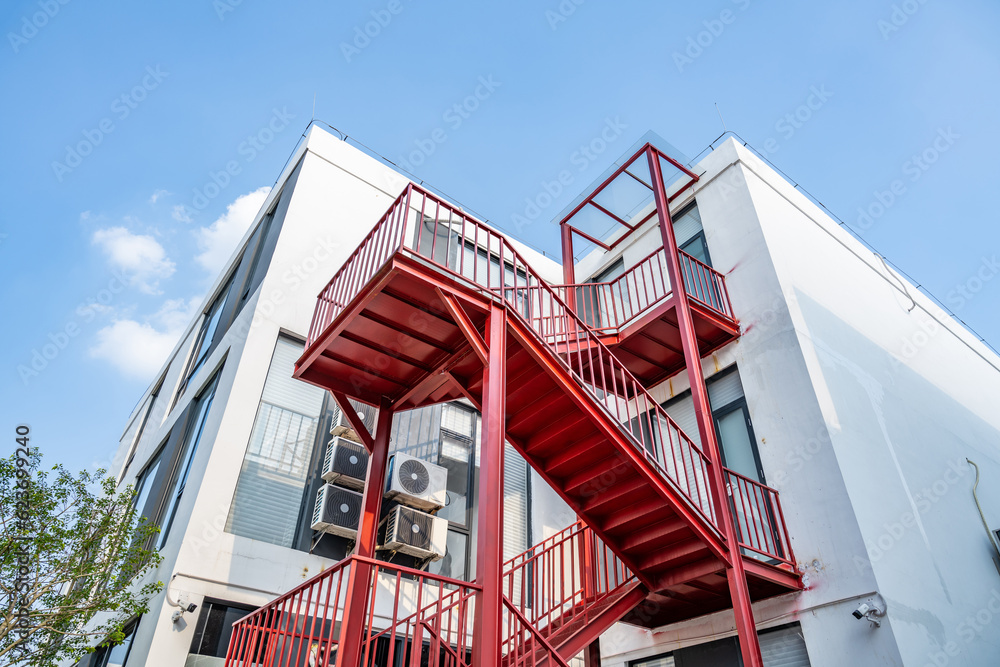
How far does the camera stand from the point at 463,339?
236 inches

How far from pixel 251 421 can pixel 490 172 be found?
485 centimetres

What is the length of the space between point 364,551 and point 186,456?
4428 mm

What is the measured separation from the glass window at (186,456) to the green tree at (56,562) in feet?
3.35

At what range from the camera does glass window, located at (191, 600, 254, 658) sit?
628cm

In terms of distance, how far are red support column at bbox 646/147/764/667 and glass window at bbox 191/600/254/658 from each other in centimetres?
511

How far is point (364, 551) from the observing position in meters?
5.91

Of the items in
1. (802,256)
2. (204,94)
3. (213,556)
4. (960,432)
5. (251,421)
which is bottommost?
(213,556)

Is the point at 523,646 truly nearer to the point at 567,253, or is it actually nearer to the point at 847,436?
the point at 847,436

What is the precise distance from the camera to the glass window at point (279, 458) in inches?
287

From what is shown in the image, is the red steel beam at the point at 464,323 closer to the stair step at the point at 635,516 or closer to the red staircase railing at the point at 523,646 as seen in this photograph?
the red staircase railing at the point at 523,646

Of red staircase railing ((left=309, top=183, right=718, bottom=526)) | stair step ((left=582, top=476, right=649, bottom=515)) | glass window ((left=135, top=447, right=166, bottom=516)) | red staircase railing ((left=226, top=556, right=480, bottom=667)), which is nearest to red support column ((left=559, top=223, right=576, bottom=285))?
red staircase railing ((left=309, top=183, right=718, bottom=526))

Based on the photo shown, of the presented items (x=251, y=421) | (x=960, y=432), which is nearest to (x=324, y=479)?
(x=251, y=421)

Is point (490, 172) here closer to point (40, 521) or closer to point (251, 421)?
point (251, 421)

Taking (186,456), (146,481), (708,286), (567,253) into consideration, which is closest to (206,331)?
(146,481)
